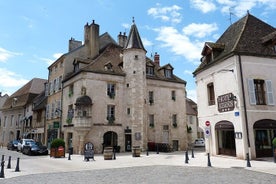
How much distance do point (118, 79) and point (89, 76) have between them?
328 cm

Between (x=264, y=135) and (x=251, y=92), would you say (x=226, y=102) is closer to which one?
(x=251, y=92)

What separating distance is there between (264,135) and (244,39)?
706 centimetres

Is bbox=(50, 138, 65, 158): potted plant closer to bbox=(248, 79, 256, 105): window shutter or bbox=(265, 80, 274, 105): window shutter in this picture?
bbox=(248, 79, 256, 105): window shutter

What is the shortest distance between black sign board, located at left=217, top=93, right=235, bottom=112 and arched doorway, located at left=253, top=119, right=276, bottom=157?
194 cm

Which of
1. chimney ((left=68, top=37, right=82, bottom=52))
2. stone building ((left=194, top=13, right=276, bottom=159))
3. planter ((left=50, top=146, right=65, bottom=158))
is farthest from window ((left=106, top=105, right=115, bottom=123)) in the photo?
chimney ((left=68, top=37, right=82, bottom=52))

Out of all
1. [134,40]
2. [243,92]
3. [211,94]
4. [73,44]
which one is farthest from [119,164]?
[73,44]

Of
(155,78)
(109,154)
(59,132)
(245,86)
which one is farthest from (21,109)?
(245,86)

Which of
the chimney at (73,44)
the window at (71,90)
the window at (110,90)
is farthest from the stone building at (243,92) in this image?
the chimney at (73,44)

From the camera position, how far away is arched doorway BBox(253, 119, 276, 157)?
15.6 m

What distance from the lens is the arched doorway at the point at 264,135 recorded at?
15.6 metres

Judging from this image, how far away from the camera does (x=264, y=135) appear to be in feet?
52.2

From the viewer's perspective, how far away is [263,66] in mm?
16609

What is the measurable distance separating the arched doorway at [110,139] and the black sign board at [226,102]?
38.3 feet

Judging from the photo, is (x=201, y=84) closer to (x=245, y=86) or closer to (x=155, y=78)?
(x=245, y=86)
